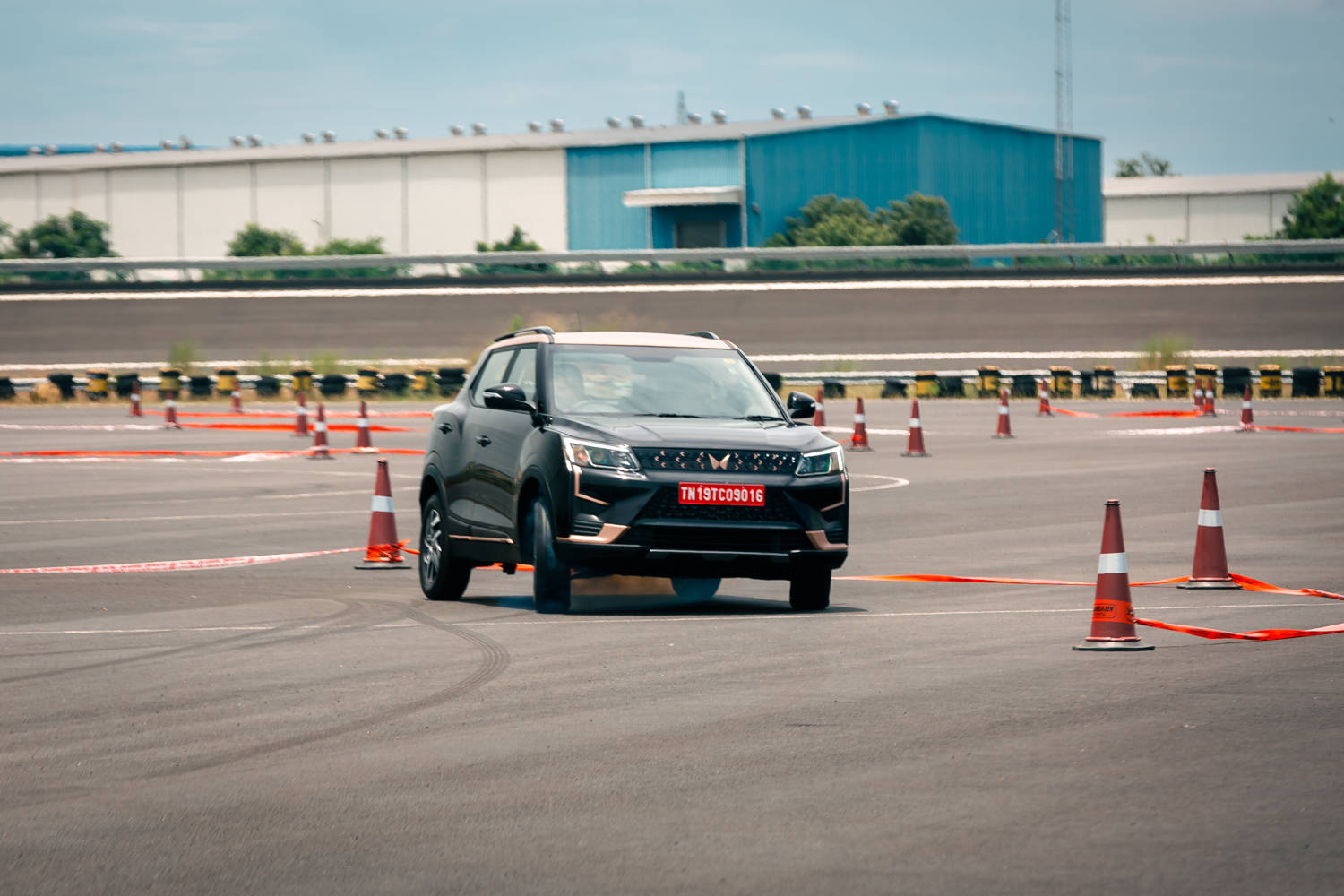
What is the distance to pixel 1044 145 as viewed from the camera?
302ft

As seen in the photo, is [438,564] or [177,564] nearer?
[438,564]

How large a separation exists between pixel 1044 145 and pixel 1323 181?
14.3 metres

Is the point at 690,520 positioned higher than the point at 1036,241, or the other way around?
the point at 1036,241

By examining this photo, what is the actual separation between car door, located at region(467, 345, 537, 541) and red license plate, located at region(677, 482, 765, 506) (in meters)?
1.31

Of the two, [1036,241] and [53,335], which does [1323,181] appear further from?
[53,335]

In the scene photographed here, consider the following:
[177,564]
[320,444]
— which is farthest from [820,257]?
[177,564]

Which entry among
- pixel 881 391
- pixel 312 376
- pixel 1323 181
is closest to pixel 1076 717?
pixel 881 391

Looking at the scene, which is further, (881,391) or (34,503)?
(881,391)

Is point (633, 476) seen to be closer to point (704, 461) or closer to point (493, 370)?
point (704, 461)

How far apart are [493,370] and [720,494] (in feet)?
9.73

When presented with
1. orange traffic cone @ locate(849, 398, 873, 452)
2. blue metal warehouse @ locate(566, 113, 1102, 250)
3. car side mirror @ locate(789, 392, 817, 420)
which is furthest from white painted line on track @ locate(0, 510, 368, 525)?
blue metal warehouse @ locate(566, 113, 1102, 250)

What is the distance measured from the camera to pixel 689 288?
202 ft

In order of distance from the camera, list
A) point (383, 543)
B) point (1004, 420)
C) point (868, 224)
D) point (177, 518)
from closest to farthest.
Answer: point (383, 543) < point (177, 518) < point (1004, 420) < point (868, 224)

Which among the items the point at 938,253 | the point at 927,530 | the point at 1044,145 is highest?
the point at 1044,145
